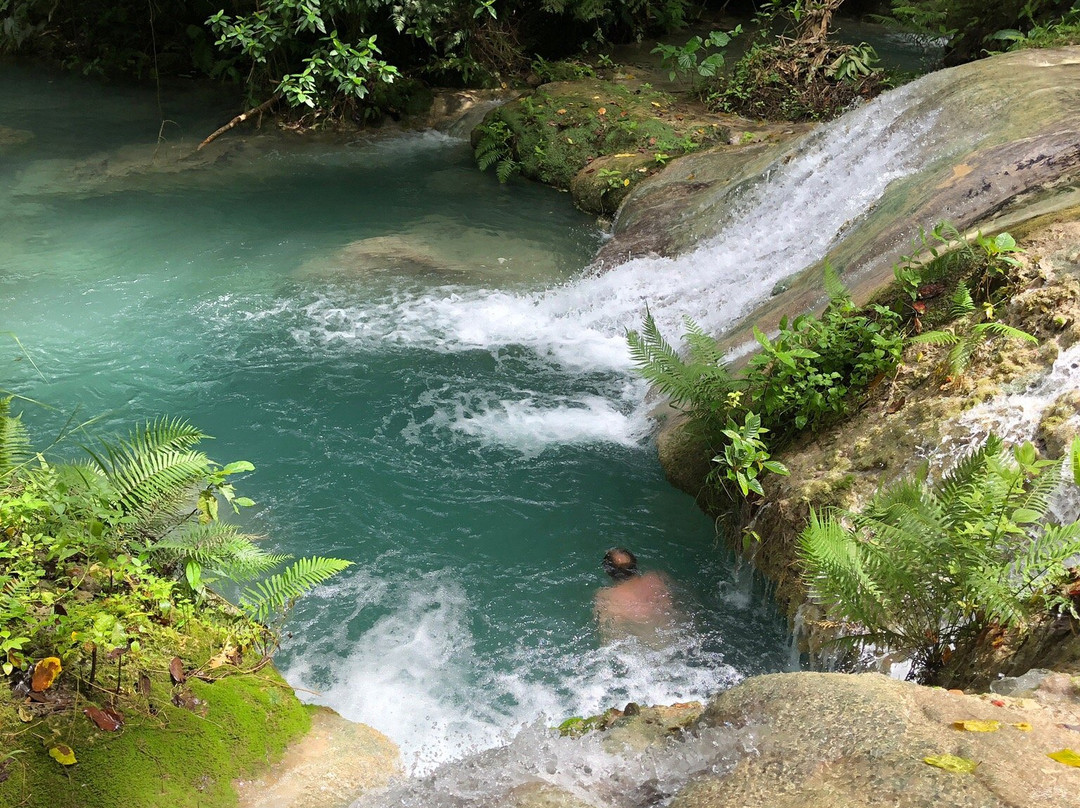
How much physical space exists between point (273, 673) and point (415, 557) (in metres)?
1.60

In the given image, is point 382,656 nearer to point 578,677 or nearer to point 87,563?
point 578,677

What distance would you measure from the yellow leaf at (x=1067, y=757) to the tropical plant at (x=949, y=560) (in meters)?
0.87

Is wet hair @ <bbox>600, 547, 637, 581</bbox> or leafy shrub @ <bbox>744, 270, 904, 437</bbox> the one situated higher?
leafy shrub @ <bbox>744, 270, 904, 437</bbox>

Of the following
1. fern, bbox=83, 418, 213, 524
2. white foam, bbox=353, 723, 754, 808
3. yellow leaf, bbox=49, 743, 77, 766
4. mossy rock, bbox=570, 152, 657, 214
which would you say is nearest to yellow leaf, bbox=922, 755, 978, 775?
white foam, bbox=353, 723, 754, 808

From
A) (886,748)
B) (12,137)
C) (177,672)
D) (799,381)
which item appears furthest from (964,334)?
(12,137)

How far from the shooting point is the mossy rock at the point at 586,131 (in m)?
11.4

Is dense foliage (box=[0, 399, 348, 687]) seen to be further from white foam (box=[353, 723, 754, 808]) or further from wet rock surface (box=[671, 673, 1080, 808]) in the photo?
wet rock surface (box=[671, 673, 1080, 808])

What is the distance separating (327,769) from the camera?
3.43 meters

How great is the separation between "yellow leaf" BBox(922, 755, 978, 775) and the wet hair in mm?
2819

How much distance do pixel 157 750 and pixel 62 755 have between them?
0.31m

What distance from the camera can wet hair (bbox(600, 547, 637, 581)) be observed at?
5.37 metres

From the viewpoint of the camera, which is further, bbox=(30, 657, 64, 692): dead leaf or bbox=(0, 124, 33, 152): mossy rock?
bbox=(0, 124, 33, 152): mossy rock

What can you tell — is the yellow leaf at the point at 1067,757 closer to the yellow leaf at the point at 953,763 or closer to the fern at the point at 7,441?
the yellow leaf at the point at 953,763

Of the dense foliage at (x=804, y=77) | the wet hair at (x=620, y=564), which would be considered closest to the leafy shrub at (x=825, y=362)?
the wet hair at (x=620, y=564)
